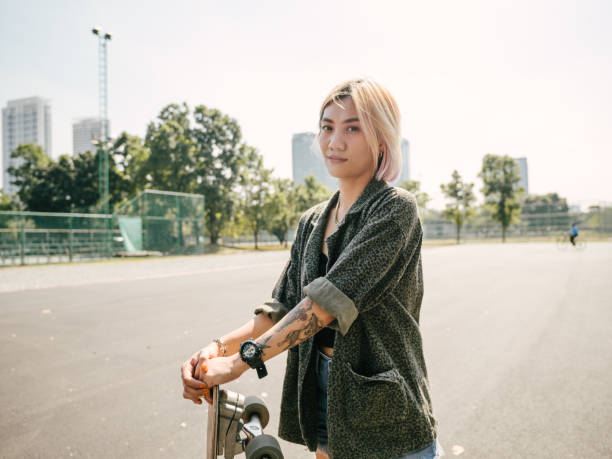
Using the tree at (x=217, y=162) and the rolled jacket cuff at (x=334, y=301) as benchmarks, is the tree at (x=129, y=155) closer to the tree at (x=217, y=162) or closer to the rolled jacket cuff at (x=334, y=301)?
the tree at (x=217, y=162)

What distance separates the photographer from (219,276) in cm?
1418

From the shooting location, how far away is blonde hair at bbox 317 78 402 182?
4.63 ft

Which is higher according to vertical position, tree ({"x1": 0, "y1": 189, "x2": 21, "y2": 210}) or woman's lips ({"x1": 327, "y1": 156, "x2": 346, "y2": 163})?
tree ({"x1": 0, "y1": 189, "x2": 21, "y2": 210})

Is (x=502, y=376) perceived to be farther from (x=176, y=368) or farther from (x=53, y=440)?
(x=53, y=440)

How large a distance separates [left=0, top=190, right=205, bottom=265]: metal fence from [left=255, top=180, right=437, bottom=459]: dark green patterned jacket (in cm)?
2362

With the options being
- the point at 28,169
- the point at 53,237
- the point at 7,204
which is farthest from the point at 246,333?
the point at 7,204

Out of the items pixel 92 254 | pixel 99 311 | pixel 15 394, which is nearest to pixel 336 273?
pixel 15 394

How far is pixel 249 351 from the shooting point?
125cm

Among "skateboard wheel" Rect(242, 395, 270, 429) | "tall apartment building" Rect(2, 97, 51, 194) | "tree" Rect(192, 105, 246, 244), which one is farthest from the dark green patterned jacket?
"tall apartment building" Rect(2, 97, 51, 194)

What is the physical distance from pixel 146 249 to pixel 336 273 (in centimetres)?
2776

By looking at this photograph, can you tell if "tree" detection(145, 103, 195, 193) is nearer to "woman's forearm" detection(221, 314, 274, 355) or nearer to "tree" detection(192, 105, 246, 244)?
"tree" detection(192, 105, 246, 244)

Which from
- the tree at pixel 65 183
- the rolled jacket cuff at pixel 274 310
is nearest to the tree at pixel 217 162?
the tree at pixel 65 183

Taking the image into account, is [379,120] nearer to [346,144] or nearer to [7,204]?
[346,144]

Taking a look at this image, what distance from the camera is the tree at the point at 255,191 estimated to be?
48.8 meters
